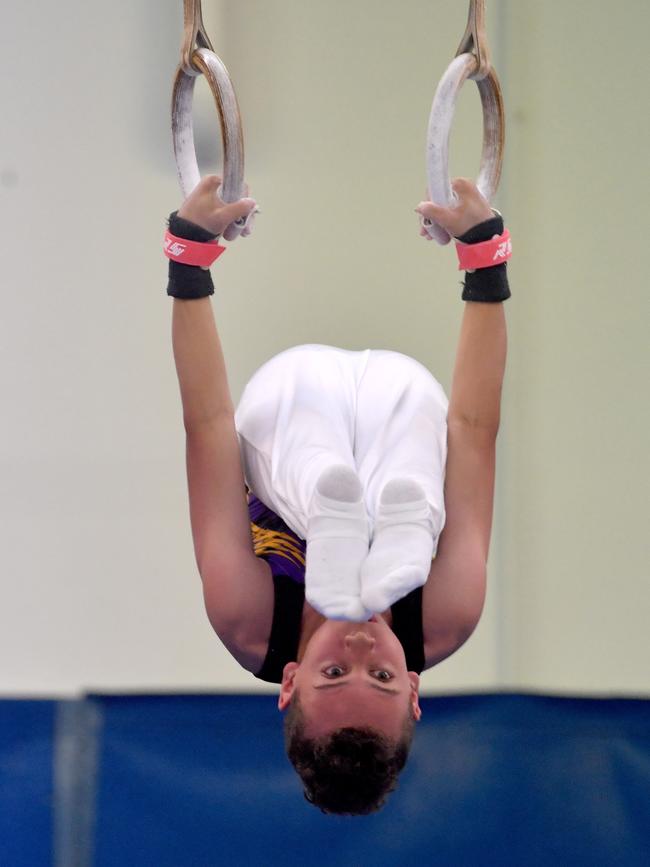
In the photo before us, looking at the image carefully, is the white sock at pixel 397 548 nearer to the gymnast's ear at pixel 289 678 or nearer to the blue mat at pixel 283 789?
the gymnast's ear at pixel 289 678

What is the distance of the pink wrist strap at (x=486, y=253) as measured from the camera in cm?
240

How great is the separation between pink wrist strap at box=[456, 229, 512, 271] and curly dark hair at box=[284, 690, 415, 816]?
90 cm

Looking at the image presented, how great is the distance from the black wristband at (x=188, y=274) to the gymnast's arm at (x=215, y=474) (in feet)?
0.05

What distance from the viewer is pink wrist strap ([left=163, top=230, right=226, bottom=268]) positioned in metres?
2.34

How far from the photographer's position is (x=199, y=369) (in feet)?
7.59

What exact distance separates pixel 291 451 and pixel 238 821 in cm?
133

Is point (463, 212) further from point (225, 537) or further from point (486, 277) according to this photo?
point (225, 537)

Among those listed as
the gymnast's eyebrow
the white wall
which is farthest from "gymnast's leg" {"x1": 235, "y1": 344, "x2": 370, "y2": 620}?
the white wall

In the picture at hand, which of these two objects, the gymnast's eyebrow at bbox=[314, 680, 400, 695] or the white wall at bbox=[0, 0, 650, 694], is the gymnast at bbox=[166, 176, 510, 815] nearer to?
the gymnast's eyebrow at bbox=[314, 680, 400, 695]

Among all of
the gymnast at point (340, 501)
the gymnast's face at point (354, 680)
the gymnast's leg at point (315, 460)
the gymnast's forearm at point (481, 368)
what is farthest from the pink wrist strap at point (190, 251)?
the gymnast's face at point (354, 680)

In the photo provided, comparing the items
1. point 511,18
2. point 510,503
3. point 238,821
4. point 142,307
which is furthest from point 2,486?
point 511,18

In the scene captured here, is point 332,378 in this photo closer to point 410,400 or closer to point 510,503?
point 410,400

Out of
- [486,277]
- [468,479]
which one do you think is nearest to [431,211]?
[486,277]

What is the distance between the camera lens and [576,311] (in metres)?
3.98
